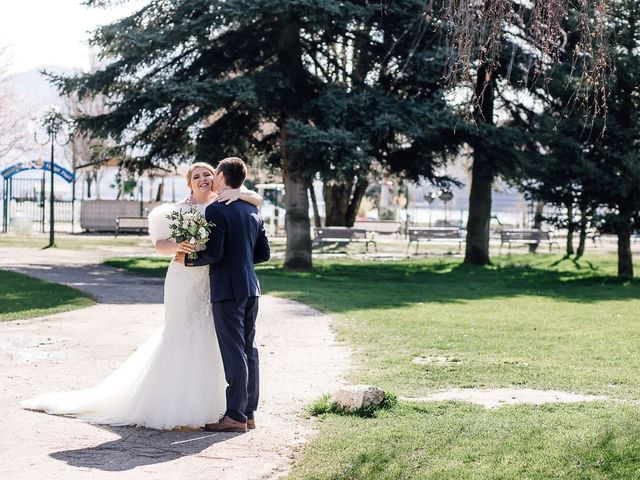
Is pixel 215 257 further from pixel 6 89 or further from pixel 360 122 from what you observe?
pixel 6 89

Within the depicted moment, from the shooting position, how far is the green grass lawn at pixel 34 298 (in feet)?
52.0

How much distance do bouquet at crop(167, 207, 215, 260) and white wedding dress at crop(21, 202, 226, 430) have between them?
0.26 metres

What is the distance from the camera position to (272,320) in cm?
1565

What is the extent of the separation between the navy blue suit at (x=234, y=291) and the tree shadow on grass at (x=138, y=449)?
398mm

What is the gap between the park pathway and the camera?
22.5ft

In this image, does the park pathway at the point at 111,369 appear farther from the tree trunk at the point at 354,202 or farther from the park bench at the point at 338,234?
the tree trunk at the point at 354,202

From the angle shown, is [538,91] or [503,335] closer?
[503,335]

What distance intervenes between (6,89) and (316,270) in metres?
27.2

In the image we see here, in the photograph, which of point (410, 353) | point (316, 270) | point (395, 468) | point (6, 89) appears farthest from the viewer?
point (6, 89)

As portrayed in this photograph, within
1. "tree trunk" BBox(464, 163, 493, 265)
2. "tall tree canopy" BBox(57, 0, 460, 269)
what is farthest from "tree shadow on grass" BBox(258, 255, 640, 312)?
"tall tree canopy" BBox(57, 0, 460, 269)

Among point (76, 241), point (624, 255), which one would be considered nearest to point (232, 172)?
point (624, 255)

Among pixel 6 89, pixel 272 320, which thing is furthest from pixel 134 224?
pixel 272 320

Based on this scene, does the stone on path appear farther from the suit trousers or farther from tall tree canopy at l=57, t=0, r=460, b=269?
tall tree canopy at l=57, t=0, r=460, b=269

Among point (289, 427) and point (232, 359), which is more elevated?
point (232, 359)
